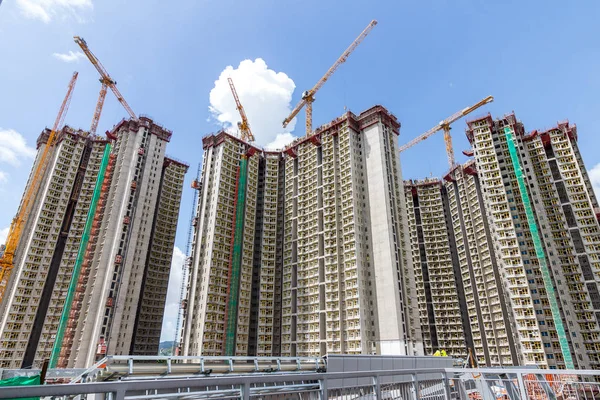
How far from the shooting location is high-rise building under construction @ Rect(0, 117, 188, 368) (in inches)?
3324

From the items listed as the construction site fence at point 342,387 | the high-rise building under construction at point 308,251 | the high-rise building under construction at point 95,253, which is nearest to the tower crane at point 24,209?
the high-rise building under construction at point 95,253

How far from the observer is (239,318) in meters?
91.2

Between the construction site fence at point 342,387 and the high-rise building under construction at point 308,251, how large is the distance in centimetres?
6156

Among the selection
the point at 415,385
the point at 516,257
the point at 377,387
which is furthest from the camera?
the point at 516,257

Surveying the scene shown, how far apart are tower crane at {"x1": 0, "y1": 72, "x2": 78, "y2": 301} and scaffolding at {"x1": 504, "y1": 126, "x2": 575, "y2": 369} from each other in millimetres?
131392

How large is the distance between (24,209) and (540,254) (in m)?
140

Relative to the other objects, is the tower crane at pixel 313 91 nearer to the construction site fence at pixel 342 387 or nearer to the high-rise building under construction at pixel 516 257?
the high-rise building under construction at pixel 516 257

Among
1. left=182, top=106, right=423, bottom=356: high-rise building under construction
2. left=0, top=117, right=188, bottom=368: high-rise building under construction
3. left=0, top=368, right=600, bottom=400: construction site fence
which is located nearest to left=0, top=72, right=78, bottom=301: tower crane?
left=0, top=117, right=188, bottom=368: high-rise building under construction

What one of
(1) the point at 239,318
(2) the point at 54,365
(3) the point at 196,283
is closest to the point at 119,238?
(3) the point at 196,283

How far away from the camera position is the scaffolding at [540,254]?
245 feet

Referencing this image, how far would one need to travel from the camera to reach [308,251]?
92.5 m

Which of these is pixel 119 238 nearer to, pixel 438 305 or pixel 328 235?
pixel 328 235

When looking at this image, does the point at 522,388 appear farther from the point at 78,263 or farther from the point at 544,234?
the point at 78,263

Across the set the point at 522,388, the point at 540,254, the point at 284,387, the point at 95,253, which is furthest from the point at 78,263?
the point at 540,254
